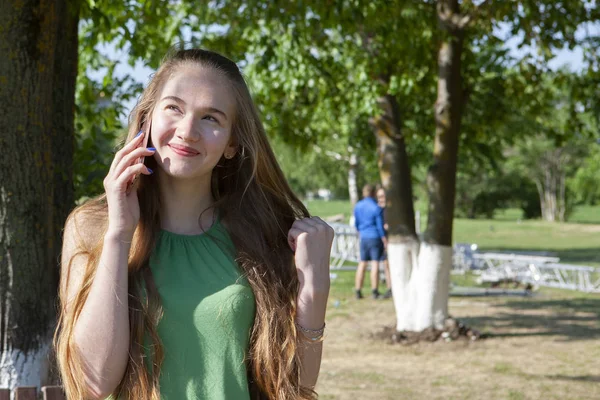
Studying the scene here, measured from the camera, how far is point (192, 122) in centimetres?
232

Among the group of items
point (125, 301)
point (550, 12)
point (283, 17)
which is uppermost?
point (550, 12)

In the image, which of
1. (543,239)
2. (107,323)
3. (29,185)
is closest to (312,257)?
(107,323)

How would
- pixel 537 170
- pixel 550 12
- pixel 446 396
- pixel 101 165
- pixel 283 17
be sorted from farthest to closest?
pixel 537 170 → pixel 550 12 → pixel 446 396 → pixel 283 17 → pixel 101 165

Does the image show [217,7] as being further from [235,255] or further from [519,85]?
[235,255]

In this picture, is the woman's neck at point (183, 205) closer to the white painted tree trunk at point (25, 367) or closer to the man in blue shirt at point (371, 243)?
the white painted tree trunk at point (25, 367)

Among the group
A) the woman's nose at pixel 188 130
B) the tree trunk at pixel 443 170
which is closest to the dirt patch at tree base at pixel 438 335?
the tree trunk at pixel 443 170

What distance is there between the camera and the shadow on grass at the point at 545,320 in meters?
12.6

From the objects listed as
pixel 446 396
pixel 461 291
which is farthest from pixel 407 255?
pixel 461 291

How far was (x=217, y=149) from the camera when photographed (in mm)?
2355

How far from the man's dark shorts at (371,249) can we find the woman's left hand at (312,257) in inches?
538

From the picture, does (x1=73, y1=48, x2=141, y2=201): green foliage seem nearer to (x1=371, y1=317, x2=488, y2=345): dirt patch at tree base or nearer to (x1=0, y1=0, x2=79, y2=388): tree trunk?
(x1=0, y1=0, x2=79, y2=388): tree trunk

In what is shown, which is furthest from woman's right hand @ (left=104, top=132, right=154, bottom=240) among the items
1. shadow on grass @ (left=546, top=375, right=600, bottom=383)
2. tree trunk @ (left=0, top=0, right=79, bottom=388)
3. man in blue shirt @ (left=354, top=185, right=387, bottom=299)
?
man in blue shirt @ (left=354, top=185, right=387, bottom=299)

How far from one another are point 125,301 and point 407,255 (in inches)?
380

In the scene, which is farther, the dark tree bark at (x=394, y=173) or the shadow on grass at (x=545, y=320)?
the shadow on grass at (x=545, y=320)
